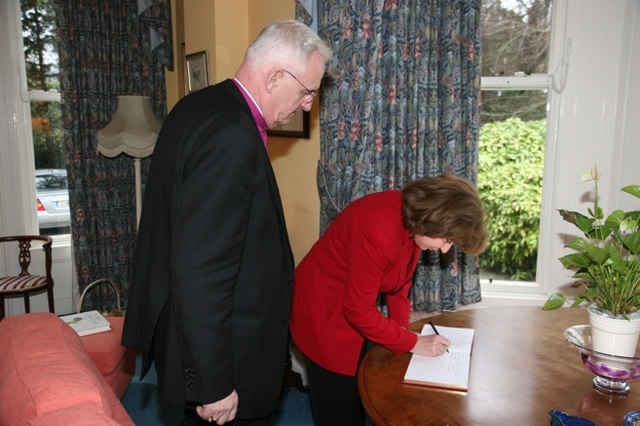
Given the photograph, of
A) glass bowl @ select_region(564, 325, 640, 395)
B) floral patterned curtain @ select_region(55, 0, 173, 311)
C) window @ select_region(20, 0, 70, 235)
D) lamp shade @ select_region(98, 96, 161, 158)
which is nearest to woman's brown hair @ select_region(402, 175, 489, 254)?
glass bowl @ select_region(564, 325, 640, 395)

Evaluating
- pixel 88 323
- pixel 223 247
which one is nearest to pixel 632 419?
pixel 223 247

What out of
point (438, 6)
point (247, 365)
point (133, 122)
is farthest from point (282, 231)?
point (133, 122)

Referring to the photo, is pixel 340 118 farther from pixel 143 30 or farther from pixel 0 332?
pixel 143 30

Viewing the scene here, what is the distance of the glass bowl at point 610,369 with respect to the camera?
1.32 meters

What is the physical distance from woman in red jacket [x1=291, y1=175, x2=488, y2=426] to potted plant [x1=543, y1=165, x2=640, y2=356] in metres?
0.32

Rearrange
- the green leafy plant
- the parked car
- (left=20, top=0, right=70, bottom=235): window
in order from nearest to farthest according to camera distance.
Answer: the green leafy plant, (left=20, top=0, right=70, bottom=235): window, the parked car

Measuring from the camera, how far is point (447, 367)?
150 cm

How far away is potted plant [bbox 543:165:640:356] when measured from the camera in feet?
4.25

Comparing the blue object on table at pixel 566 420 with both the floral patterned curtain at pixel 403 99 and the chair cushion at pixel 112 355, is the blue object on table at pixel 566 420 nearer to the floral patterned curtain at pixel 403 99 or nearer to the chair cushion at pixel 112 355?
the floral patterned curtain at pixel 403 99

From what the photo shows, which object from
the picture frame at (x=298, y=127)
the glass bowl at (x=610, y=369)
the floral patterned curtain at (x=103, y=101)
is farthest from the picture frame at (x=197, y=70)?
the glass bowl at (x=610, y=369)

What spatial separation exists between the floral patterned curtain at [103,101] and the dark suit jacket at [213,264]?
8.38ft

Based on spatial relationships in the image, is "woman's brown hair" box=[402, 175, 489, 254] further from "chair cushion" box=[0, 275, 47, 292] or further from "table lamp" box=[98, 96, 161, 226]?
"chair cushion" box=[0, 275, 47, 292]

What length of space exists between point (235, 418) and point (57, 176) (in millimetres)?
3121

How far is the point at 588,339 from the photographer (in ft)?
4.91
